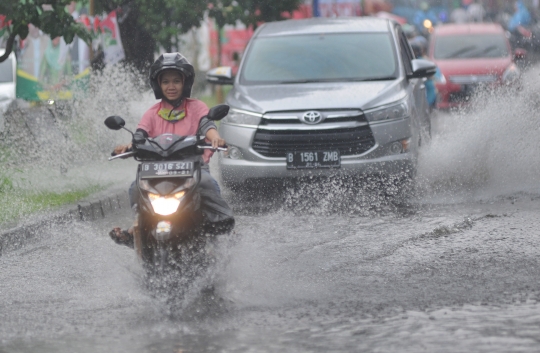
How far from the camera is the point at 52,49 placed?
16.5 metres

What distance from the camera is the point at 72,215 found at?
34.9 feet

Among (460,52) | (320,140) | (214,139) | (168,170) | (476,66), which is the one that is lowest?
(476,66)

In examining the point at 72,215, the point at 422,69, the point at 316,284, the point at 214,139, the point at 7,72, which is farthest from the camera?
the point at 7,72

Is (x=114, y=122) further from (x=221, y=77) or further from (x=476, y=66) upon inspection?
(x=476, y=66)

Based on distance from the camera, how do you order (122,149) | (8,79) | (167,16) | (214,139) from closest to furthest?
(214,139), (122,149), (167,16), (8,79)

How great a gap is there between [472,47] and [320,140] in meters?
13.6

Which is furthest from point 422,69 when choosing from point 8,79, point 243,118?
point 8,79

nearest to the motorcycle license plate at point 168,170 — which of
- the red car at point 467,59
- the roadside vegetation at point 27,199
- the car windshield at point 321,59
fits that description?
the roadside vegetation at point 27,199

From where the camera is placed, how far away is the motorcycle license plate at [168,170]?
6426 millimetres

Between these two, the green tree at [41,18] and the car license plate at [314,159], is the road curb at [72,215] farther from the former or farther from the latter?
the car license plate at [314,159]

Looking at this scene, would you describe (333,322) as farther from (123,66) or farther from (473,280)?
(123,66)

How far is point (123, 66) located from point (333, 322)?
1207 cm

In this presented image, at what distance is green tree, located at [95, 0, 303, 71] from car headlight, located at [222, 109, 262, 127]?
21.8 feet

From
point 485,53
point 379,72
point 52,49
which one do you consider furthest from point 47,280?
point 485,53
